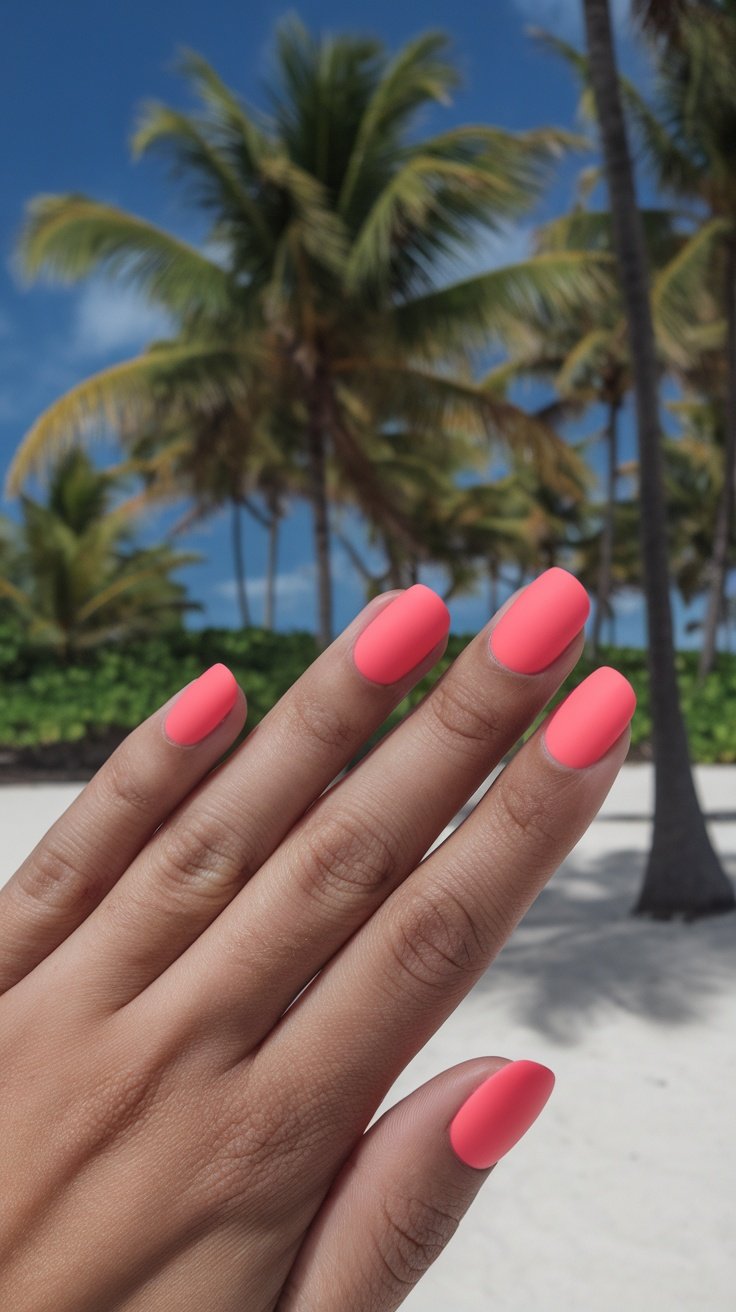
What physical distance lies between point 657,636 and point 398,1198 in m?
6.00

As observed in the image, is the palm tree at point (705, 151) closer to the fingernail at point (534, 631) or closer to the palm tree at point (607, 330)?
the palm tree at point (607, 330)

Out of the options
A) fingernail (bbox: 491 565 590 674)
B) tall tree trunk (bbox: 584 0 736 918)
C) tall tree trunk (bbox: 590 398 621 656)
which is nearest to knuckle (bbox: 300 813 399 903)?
fingernail (bbox: 491 565 590 674)

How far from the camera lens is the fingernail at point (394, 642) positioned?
3.40ft

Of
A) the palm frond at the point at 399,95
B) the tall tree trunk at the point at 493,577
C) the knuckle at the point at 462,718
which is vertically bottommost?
the tall tree trunk at the point at 493,577

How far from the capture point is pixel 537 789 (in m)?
0.96

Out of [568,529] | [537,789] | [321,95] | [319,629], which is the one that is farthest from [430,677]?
[568,529]

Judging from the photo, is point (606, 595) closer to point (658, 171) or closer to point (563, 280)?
point (658, 171)

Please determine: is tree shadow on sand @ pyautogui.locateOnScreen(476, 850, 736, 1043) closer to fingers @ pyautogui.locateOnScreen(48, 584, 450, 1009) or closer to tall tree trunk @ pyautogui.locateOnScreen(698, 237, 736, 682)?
fingers @ pyautogui.locateOnScreen(48, 584, 450, 1009)

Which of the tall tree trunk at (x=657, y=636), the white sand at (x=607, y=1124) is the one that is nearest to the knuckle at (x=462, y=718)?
the white sand at (x=607, y=1124)

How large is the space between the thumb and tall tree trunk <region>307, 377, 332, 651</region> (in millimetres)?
11149

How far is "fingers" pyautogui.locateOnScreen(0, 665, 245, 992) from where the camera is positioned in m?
1.13

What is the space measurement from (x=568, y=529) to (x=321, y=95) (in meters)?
18.6

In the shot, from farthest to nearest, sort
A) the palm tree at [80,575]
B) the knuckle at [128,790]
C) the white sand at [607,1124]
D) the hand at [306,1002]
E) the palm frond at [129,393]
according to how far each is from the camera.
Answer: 1. the palm tree at [80,575]
2. the palm frond at [129,393]
3. the white sand at [607,1124]
4. the knuckle at [128,790]
5. the hand at [306,1002]

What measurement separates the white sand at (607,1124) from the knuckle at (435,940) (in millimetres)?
2399
